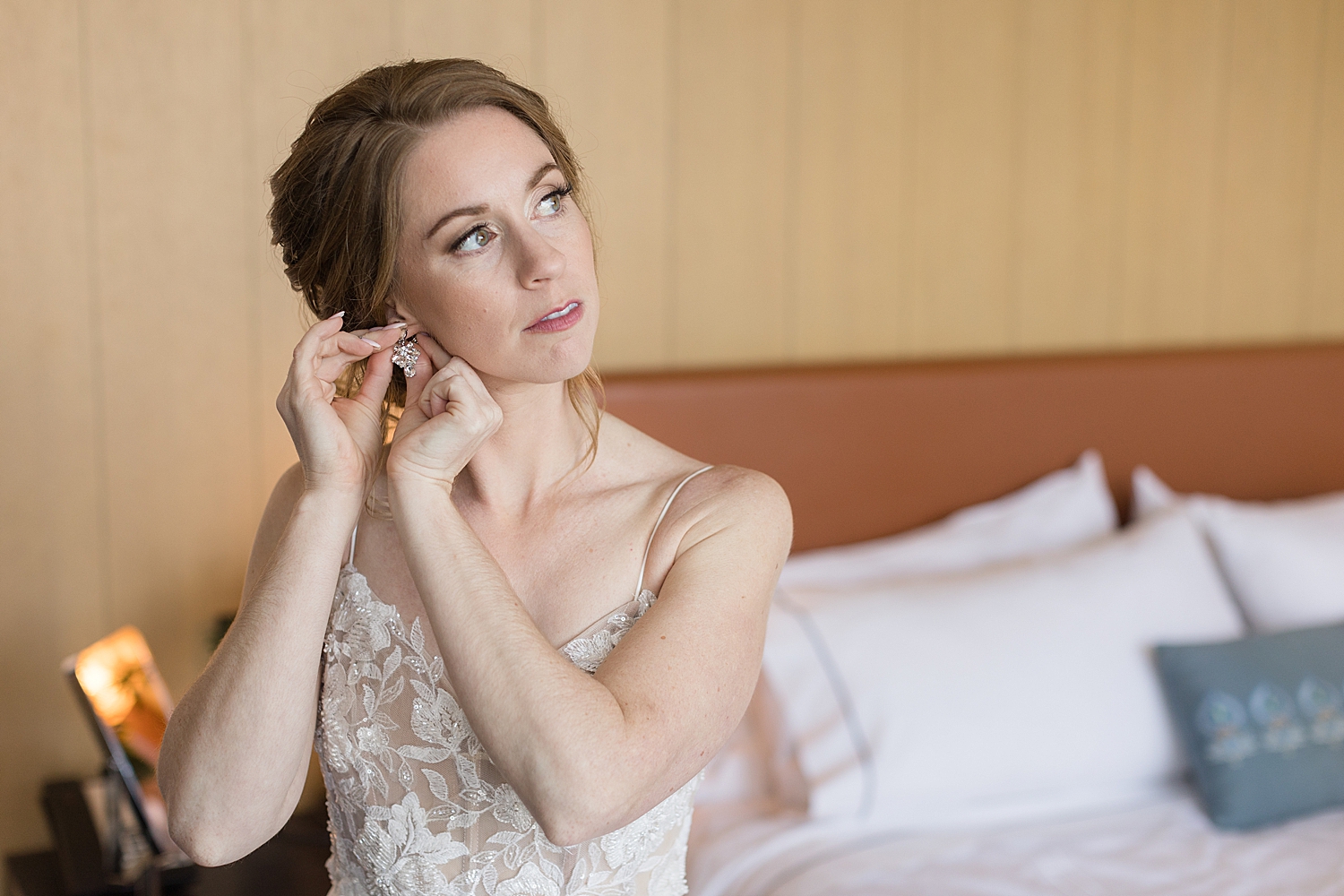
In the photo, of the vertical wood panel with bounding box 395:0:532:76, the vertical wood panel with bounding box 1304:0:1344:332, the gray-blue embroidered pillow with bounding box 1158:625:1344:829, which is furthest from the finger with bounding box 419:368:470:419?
the vertical wood panel with bounding box 1304:0:1344:332

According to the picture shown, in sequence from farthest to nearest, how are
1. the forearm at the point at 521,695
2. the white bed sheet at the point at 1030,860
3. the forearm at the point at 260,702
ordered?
the white bed sheet at the point at 1030,860, the forearm at the point at 260,702, the forearm at the point at 521,695

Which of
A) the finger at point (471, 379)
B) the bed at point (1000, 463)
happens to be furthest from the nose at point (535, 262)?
the bed at point (1000, 463)

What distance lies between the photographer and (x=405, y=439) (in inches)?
45.0

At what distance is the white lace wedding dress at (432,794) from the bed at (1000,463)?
0.57 meters

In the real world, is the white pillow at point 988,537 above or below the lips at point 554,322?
below

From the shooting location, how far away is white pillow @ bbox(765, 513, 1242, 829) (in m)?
1.90

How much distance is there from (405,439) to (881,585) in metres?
1.19

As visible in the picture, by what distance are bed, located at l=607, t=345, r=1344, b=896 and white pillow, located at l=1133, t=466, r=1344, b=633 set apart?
0.27 m

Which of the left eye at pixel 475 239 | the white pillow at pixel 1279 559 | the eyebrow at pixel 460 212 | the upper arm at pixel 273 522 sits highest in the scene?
the eyebrow at pixel 460 212

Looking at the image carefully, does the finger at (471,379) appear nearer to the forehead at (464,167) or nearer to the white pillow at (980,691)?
the forehead at (464,167)

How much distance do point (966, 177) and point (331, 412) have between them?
1.73m

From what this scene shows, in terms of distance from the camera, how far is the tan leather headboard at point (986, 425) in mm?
2238

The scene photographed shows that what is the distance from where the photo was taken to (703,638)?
3.65 feet

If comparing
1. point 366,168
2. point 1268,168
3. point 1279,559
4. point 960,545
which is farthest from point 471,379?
point 1268,168
